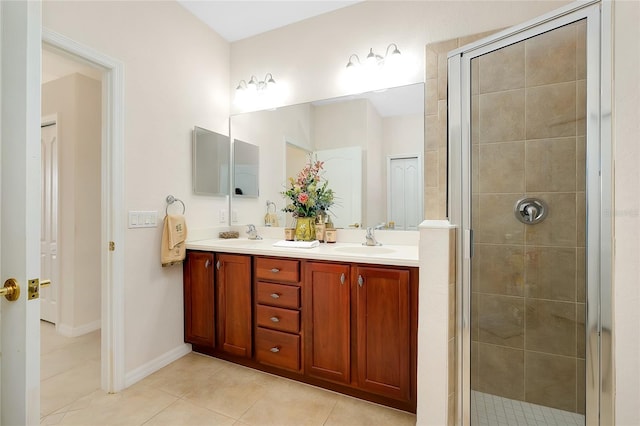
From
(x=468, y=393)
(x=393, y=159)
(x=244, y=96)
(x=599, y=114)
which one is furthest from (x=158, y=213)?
(x=599, y=114)

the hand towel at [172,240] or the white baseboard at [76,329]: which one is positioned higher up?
the hand towel at [172,240]

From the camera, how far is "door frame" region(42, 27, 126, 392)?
1.85m

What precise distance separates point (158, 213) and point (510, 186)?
2199 millimetres

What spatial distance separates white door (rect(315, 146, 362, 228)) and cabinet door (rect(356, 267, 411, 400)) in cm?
71

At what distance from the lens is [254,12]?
2.41 m

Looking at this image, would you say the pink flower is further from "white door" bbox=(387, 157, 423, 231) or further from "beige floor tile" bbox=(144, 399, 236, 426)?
"beige floor tile" bbox=(144, 399, 236, 426)

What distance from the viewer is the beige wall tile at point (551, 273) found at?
132 cm

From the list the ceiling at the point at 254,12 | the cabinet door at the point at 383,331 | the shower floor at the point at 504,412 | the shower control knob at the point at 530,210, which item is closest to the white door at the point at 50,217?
the ceiling at the point at 254,12

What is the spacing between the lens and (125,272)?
1.93 m

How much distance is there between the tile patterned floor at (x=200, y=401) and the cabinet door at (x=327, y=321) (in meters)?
0.18

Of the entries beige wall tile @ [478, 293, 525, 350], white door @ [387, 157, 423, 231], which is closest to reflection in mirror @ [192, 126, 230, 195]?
white door @ [387, 157, 423, 231]

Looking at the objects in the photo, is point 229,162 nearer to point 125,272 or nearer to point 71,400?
point 125,272

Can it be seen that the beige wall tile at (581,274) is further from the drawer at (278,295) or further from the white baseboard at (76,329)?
the white baseboard at (76,329)

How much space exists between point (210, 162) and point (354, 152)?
1.23 meters
